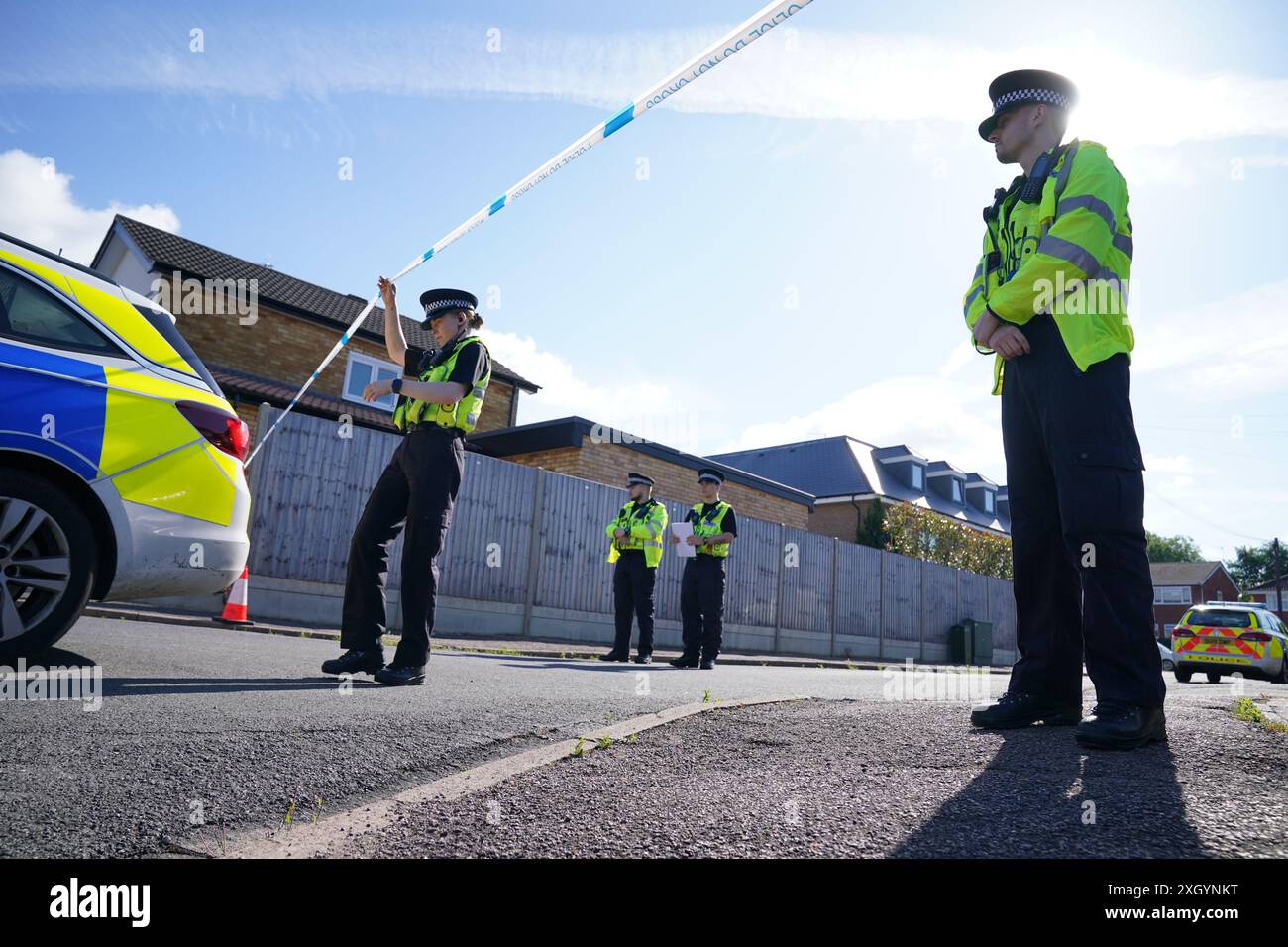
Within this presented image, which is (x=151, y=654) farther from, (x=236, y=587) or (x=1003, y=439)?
(x=1003, y=439)

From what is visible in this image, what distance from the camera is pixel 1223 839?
1.64 meters

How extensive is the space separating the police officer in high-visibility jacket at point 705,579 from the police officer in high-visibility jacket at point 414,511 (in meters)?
4.97

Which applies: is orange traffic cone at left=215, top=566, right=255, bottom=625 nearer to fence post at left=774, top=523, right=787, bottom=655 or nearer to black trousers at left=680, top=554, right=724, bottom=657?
black trousers at left=680, top=554, right=724, bottom=657

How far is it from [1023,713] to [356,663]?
3.36 m

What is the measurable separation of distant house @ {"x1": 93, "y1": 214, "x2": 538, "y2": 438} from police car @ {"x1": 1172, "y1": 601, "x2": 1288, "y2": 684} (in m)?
17.4

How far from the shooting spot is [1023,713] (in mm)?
3145

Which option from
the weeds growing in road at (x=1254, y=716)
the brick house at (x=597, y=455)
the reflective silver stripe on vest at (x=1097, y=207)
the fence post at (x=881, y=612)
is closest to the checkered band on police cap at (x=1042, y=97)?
the reflective silver stripe on vest at (x=1097, y=207)

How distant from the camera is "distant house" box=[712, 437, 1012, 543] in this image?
35406mm

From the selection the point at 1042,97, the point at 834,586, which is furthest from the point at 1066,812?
the point at 834,586

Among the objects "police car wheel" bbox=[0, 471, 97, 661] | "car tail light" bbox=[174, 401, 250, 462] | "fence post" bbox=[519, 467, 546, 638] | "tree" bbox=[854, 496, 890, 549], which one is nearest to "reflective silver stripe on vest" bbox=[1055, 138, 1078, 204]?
"car tail light" bbox=[174, 401, 250, 462]

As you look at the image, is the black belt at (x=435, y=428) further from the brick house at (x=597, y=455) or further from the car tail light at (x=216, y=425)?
the brick house at (x=597, y=455)

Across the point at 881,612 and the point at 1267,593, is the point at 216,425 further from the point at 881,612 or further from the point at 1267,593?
the point at 1267,593
